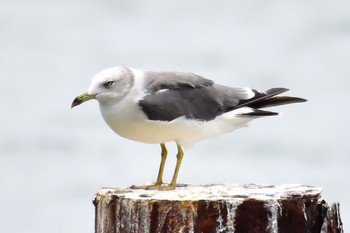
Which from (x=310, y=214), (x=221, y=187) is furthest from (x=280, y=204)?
(x=221, y=187)

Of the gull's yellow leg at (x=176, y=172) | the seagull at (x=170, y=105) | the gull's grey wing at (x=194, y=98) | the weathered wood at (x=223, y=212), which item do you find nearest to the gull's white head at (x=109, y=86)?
the seagull at (x=170, y=105)

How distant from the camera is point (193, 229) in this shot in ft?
12.5

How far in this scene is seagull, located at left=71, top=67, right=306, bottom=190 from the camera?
188 inches

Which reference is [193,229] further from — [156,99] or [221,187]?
[156,99]

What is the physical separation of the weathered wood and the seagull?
1.79 feet

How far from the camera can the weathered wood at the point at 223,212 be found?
381 centimetres

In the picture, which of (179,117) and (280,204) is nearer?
(280,204)

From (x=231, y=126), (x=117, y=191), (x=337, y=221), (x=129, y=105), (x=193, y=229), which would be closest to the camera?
(x=193, y=229)

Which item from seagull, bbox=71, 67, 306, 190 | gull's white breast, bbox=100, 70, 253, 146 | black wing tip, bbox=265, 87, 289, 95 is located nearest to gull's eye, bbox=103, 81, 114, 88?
seagull, bbox=71, 67, 306, 190

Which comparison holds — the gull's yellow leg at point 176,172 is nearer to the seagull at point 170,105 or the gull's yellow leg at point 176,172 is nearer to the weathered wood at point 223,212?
the seagull at point 170,105

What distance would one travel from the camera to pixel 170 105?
4938 millimetres

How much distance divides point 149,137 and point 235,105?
723mm

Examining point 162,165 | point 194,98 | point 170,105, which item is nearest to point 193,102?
point 194,98

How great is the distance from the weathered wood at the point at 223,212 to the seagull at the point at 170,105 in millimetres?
546
